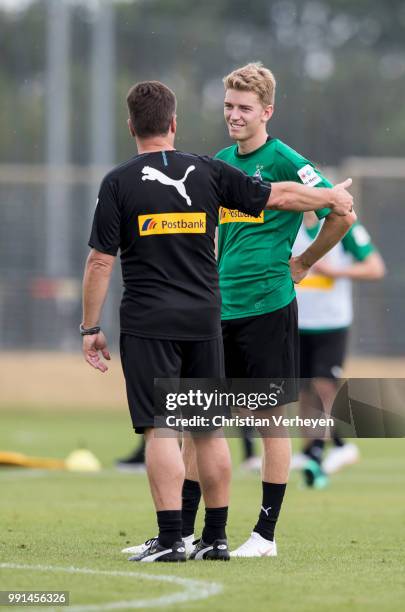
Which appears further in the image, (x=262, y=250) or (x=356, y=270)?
(x=356, y=270)

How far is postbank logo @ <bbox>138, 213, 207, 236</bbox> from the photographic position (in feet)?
22.0

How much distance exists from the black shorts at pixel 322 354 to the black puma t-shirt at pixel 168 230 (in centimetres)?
575

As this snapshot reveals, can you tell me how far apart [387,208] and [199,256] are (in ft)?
50.3

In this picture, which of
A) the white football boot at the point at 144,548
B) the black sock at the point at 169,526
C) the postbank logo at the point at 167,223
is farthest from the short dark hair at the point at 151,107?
the white football boot at the point at 144,548

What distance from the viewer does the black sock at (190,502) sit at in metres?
7.40

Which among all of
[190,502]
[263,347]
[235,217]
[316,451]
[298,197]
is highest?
[298,197]

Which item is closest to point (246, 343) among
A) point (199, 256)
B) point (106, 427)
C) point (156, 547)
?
point (199, 256)

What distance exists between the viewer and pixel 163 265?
6.74 metres

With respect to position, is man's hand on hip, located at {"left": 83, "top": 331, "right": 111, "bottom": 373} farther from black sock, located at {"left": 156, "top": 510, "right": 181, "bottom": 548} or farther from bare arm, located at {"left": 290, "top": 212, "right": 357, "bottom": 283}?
bare arm, located at {"left": 290, "top": 212, "right": 357, "bottom": 283}

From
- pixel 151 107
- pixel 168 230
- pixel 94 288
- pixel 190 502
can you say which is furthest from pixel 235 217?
pixel 190 502

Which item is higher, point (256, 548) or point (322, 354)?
point (256, 548)

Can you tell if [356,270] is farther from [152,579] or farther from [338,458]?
[152,579]

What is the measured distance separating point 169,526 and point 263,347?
42.1 inches

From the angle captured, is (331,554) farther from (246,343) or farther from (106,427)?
(106,427)
